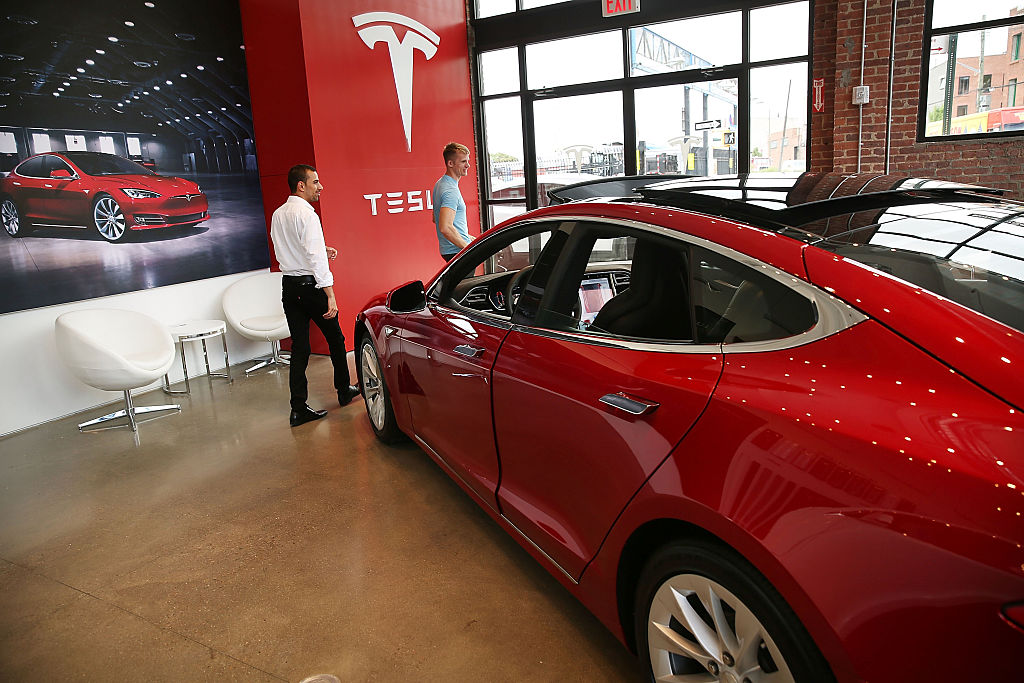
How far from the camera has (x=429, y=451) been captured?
10.1 ft

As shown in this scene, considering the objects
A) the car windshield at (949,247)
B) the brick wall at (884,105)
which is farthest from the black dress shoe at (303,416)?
the brick wall at (884,105)

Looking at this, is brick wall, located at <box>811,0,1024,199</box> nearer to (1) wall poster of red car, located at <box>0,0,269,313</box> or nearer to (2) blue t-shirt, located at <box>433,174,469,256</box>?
(2) blue t-shirt, located at <box>433,174,469,256</box>

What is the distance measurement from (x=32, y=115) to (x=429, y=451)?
3.92 m

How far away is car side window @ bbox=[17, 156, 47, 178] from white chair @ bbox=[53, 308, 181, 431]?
966 mm

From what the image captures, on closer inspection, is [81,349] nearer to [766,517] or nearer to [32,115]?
[32,115]

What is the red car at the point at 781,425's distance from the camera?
3.48 ft

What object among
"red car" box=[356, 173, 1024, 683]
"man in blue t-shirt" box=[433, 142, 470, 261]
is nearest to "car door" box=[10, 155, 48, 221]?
"man in blue t-shirt" box=[433, 142, 470, 261]

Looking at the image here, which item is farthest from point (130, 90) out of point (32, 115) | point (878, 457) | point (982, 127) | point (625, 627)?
point (982, 127)

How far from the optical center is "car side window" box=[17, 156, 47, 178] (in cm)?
470

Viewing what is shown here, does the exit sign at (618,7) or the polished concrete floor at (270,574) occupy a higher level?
the exit sign at (618,7)

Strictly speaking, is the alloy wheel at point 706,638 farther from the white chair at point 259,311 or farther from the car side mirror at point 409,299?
the white chair at point 259,311

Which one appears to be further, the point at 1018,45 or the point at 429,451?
the point at 1018,45

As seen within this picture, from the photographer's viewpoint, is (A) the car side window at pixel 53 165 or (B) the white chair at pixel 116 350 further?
(A) the car side window at pixel 53 165

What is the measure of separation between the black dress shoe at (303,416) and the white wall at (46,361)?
176 centimetres
